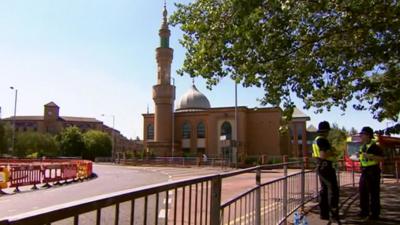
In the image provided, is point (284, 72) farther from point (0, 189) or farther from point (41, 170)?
point (41, 170)

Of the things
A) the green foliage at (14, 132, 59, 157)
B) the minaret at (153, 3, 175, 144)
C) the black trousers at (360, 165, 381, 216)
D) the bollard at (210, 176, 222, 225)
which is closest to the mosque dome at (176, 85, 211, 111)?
the minaret at (153, 3, 175, 144)

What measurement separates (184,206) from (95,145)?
348 ft

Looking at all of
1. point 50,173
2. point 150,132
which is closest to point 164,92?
point 150,132

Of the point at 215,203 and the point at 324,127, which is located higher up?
the point at 324,127

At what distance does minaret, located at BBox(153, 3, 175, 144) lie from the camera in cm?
7712

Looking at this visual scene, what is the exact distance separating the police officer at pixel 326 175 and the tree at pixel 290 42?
275 centimetres

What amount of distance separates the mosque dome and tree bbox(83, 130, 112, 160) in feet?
85.3

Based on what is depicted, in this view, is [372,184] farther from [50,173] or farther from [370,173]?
[50,173]

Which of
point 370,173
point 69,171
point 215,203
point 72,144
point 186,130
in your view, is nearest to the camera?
point 215,203

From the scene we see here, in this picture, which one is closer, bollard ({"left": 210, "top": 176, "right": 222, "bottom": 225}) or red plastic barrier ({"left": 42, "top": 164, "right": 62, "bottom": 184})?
bollard ({"left": 210, "top": 176, "right": 222, "bottom": 225})

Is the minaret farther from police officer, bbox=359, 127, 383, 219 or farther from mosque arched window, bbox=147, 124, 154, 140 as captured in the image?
police officer, bbox=359, 127, 383, 219

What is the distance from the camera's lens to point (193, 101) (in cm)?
8862

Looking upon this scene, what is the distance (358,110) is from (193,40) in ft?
25.1

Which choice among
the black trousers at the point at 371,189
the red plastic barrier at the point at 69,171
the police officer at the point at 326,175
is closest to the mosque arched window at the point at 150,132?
the red plastic barrier at the point at 69,171
